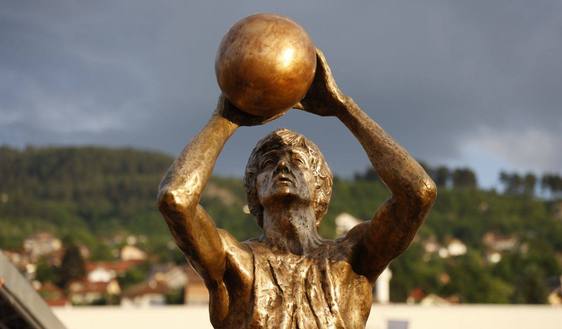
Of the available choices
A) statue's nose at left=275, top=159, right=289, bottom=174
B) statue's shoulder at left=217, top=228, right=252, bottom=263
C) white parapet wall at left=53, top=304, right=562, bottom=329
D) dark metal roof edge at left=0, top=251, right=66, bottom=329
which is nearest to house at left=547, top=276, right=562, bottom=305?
white parapet wall at left=53, top=304, right=562, bottom=329

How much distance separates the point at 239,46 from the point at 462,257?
121397 millimetres

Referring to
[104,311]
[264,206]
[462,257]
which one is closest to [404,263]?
[462,257]

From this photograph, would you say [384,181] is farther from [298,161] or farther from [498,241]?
[498,241]

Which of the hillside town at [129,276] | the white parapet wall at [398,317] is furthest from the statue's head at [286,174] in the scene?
the hillside town at [129,276]

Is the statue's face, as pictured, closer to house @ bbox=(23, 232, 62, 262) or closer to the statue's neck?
the statue's neck

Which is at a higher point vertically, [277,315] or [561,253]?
[277,315]

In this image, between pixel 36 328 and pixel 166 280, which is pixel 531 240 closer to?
pixel 166 280

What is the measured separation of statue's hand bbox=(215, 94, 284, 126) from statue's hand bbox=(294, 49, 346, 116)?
0.24m

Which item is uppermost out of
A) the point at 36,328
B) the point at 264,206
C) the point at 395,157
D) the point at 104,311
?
the point at 395,157

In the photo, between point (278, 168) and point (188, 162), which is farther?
point (278, 168)

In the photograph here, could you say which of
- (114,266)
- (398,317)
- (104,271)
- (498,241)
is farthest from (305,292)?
(498,241)

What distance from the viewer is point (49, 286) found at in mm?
113875

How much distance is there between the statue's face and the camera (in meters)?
5.34

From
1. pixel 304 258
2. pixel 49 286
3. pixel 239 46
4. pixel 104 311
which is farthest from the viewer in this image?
pixel 49 286
